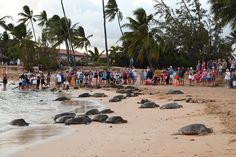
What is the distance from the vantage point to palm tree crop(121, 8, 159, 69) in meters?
44.3

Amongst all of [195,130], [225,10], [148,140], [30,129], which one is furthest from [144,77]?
[148,140]

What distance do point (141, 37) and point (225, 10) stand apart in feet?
47.3

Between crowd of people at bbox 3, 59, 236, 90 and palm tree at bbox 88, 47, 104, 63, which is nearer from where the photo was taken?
crowd of people at bbox 3, 59, 236, 90

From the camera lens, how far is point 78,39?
60281mm

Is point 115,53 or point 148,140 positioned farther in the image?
point 115,53

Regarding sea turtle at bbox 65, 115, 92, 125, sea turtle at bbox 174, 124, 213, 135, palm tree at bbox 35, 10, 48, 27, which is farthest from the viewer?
palm tree at bbox 35, 10, 48, 27

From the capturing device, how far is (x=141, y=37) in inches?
1763

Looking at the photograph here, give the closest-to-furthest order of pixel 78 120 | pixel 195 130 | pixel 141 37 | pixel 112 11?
pixel 195 130
pixel 78 120
pixel 141 37
pixel 112 11

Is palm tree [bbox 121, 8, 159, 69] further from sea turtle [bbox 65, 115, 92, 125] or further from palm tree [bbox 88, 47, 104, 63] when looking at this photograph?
sea turtle [bbox 65, 115, 92, 125]

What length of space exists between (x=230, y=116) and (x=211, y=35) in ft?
95.3

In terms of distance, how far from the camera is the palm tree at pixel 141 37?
4431cm

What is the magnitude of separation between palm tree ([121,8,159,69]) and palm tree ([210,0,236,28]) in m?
12.0

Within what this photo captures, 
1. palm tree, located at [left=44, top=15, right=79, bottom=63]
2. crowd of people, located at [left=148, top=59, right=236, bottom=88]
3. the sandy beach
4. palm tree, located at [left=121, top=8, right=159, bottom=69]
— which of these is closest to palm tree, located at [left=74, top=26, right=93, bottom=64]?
palm tree, located at [left=44, top=15, right=79, bottom=63]

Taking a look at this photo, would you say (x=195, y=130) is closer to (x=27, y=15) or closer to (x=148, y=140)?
(x=148, y=140)
